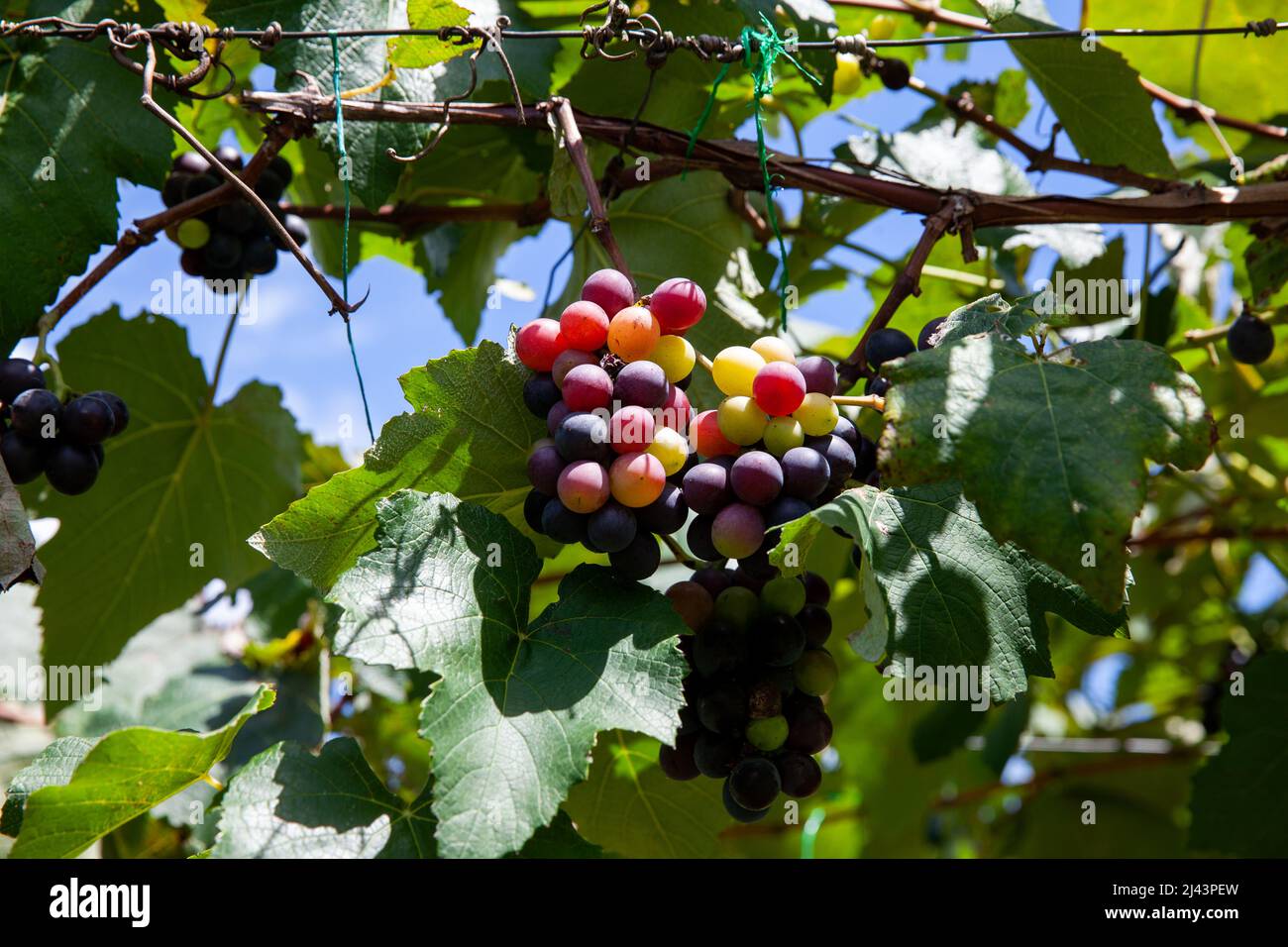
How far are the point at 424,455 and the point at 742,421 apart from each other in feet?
1.29

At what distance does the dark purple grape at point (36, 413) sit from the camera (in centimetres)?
149

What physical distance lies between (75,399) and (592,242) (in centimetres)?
81

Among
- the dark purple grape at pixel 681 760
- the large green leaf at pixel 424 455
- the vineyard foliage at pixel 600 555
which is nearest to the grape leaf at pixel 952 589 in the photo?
the vineyard foliage at pixel 600 555

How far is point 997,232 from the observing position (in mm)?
2010

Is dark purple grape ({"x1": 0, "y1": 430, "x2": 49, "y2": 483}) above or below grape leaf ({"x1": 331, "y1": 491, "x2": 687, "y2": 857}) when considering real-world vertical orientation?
above

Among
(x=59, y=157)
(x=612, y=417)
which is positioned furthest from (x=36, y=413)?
(x=612, y=417)

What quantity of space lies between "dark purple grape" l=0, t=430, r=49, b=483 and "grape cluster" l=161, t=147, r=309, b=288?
0.52 m

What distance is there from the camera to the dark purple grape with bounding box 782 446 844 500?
4.28 feet

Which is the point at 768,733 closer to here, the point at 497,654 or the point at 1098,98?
Answer: the point at 497,654

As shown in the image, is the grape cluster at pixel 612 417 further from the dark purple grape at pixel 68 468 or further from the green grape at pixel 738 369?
the dark purple grape at pixel 68 468

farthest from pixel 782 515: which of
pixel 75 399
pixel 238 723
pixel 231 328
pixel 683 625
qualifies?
pixel 231 328

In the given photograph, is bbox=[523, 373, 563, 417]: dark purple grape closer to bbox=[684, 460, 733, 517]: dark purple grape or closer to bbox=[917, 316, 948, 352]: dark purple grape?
bbox=[684, 460, 733, 517]: dark purple grape

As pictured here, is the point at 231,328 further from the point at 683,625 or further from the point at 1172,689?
the point at 1172,689

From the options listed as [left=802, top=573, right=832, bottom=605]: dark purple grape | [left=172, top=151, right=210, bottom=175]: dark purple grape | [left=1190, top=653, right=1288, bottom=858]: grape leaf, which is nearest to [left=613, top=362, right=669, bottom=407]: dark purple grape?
[left=802, top=573, right=832, bottom=605]: dark purple grape
